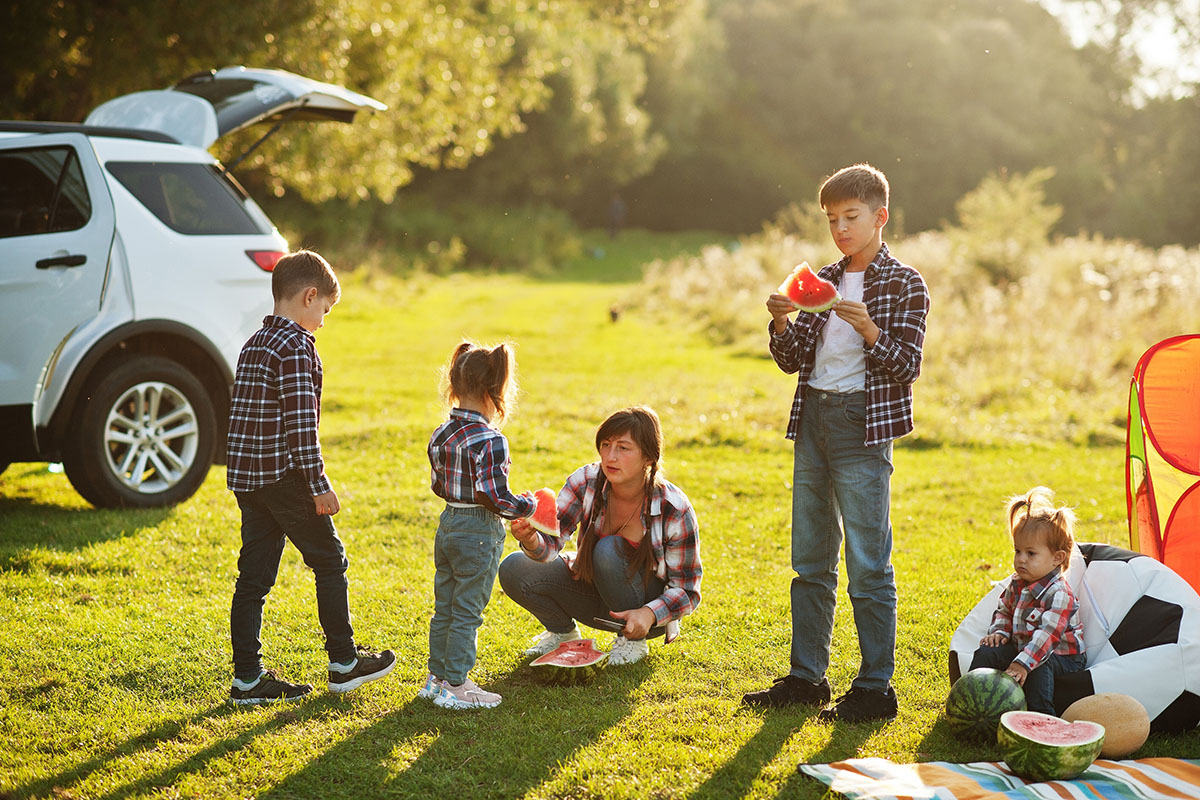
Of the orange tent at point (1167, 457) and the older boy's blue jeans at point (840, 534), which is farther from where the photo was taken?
the orange tent at point (1167, 457)

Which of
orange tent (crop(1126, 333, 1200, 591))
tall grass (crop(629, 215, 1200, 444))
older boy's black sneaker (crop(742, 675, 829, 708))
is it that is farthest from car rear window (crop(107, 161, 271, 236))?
tall grass (crop(629, 215, 1200, 444))

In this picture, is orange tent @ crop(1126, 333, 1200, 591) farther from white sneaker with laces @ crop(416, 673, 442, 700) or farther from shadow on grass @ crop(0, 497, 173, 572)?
shadow on grass @ crop(0, 497, 173, 572)

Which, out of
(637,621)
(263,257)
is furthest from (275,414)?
(263,257)

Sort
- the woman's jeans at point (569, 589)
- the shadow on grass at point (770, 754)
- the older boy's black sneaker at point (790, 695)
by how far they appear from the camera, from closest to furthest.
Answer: the shadow on grass at point (770, 754) → the older boy's black sneaker at point (790, 695) → the woman's jeans at point (569, 589)

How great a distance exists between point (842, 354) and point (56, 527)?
5.11 meters

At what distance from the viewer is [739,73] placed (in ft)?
180

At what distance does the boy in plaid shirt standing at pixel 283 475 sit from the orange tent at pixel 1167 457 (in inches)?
145

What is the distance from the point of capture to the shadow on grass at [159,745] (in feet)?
11.8

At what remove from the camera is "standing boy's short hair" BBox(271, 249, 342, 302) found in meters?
4.32

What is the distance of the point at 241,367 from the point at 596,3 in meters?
18.8

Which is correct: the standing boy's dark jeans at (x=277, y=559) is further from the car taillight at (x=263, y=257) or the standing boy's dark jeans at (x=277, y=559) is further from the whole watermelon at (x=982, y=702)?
the car taillight at (x=263, y=257)

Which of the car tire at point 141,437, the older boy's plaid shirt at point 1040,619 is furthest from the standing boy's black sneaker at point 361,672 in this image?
the car tire at point 141,437

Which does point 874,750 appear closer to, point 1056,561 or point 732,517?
point 1056,561

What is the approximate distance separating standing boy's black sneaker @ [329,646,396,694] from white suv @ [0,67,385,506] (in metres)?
3.18
